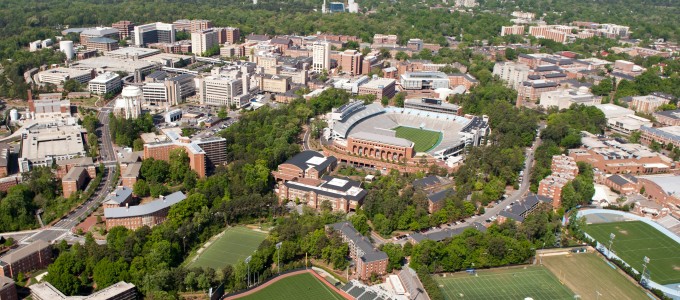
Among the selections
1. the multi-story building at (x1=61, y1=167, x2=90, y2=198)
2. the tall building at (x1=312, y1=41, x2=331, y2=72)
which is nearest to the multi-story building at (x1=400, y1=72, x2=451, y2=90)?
the tall building at (x1=312, y1=41, x2=331, y2=72)

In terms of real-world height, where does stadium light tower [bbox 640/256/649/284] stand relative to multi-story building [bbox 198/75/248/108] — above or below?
below

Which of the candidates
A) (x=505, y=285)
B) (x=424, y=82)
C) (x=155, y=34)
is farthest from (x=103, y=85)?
(x=505, y=285)

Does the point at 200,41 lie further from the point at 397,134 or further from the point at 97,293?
the point at 97,293

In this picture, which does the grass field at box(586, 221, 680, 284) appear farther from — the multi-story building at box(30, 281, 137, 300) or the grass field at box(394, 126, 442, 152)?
the multi-story building at box(30, 281, 137, 300)

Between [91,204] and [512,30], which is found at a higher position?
[512,30]

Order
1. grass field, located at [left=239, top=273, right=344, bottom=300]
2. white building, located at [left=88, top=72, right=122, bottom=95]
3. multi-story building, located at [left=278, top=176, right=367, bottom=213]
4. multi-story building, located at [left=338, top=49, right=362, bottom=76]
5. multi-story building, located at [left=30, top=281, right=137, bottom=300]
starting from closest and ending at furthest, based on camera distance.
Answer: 1. multi-story building, located at [left=30, top=281, right=137, bottom=300]
2. grass field, located at [left=239, top=273, right=344, bottom=300]
3. multi-story building, located at [left=278, top=176, right=367, bottom=213]
4. white building, located at [left=88, top=72, right=122, bottom=95]
5. multi-story building, located at [left=338, top=49, right=362, bottom=76]

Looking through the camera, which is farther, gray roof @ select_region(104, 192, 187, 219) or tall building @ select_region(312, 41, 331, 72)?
tall building @ select_region(312, 41, 331, 72)

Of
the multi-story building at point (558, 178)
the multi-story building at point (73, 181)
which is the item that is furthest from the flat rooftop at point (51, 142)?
the multi-story building at point (558, 178)
